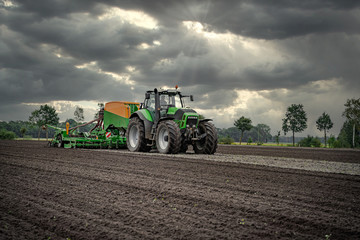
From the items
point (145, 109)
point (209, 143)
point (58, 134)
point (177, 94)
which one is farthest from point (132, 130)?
point (58, 134)

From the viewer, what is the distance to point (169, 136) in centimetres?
1314

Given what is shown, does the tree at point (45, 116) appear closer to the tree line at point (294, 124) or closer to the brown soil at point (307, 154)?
the tree line at point (294, 124)

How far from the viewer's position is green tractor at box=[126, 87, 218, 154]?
13.4 m

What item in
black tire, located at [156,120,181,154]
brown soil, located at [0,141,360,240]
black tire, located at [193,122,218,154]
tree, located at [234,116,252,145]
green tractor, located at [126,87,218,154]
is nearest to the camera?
brown soil, located at [0,141,360,240]

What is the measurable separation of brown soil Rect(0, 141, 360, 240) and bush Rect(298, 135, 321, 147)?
3890cm

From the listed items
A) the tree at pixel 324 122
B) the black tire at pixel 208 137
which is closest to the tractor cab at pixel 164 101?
the black tire at pixel 208 137

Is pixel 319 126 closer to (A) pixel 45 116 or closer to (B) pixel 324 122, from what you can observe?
(B) pixel 324 122

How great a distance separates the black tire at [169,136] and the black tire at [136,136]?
1259mm

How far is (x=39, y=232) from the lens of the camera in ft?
12.6

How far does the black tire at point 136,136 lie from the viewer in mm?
14969

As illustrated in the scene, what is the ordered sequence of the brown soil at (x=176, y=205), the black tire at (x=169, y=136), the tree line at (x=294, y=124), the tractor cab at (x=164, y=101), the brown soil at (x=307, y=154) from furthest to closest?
the tree line at (x=294, y=124), the brown soil at (x=307, y=154), the tractor cab at (x=164, y=101), the black tire at (x=169, y=136), the brown soil at (x=176, y=205)

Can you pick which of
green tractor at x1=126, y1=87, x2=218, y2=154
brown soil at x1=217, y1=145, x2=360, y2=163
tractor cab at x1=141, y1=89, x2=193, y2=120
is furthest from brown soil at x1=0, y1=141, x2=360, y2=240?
brown soil at x1=217, y1=145, x2=360, y2=163

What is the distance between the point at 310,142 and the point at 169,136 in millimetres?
38061

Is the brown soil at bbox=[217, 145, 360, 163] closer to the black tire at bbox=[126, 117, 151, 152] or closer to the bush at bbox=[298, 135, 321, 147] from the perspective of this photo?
the black tire at bbox=[126, 117, 151, 152]
